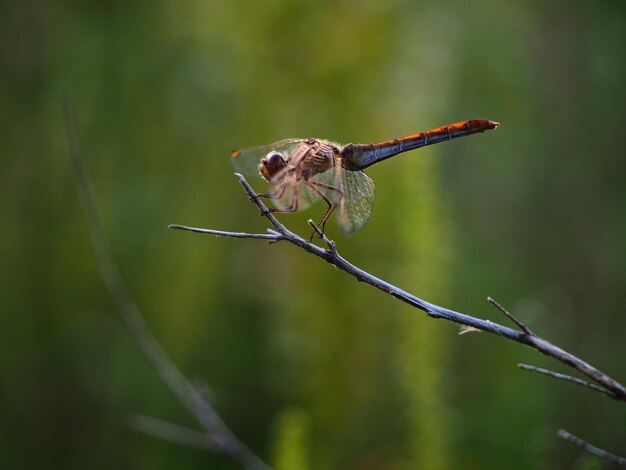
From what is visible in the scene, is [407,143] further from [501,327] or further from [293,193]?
[501,327]

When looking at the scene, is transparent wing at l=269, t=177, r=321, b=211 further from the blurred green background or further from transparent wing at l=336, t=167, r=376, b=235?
the blurred green background

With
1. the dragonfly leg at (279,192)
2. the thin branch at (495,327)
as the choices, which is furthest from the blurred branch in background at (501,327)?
the dragonfly leg at (279,192)

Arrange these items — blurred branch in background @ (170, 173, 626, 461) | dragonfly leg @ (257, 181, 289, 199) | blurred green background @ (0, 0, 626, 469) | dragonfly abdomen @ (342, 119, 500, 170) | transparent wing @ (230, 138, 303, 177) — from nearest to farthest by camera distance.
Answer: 1. blurred branch in background @ (170, 173, 626, 461)
2. dragonfly leg @ (257, 181, 289, 199)
3. dragonfly abdomen @ (342, 119, 500, 170)
4. transparent wing @ (230, 138, 303, 177)
5. blurred green background @ (0, 0, 626, 469)

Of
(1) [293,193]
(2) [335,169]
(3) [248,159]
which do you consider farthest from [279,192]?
(3) [248,159]

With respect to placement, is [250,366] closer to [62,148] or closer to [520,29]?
[62,148]

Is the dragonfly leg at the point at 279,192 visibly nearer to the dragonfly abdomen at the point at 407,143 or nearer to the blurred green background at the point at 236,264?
the dragonfly abdomen at the point at 407,143

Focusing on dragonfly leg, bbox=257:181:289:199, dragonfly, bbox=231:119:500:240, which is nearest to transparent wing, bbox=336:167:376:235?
dragonfly, bbox=231:119:500:240

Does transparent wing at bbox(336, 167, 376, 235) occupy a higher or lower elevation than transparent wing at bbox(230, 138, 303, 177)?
lower
